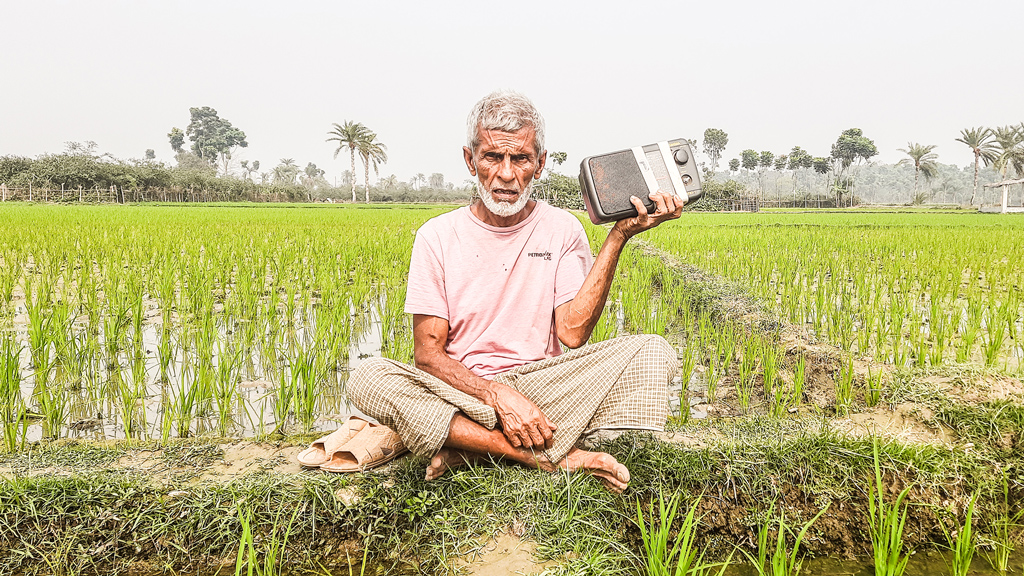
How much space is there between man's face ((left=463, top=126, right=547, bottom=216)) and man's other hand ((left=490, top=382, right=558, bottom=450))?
544 mm

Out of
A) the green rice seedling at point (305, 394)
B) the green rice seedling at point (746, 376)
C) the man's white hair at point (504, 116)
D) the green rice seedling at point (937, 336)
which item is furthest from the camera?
the green rice seedling at point (937, 336)

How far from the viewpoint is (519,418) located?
1598mm

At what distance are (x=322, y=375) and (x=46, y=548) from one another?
3.78 ft

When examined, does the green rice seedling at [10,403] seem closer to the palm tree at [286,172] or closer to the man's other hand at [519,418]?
the man's other hand at [519,418]

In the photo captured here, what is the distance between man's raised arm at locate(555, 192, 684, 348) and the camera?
63.7 inches

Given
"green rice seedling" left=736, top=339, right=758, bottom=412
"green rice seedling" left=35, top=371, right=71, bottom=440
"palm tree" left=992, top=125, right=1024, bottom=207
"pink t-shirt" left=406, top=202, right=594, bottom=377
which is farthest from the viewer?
"palm tree" left=992, top=125, right=1024, bottom=207

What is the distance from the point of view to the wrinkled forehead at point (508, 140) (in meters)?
1.72

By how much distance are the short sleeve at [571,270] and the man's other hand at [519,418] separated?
0.39m

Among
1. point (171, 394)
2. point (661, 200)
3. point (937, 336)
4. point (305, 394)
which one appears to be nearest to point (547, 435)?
point (661, 200)

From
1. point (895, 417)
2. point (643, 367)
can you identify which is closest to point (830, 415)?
point (895, 417)

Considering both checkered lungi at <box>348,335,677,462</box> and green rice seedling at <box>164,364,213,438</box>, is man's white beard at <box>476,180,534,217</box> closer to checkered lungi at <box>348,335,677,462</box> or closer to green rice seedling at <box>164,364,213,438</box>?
checkered lungi at <box>348,335,677,462</box>

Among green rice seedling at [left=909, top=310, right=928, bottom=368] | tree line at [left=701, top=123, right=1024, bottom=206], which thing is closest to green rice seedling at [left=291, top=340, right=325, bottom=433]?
green rice seedling at [left=909, top=310, right=928, bottom=368]

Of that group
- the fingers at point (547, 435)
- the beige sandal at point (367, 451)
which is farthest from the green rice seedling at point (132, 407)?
the fingers at point (547, 435)

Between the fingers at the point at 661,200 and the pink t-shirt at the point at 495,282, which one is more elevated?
the fingers at the point at 661,200
